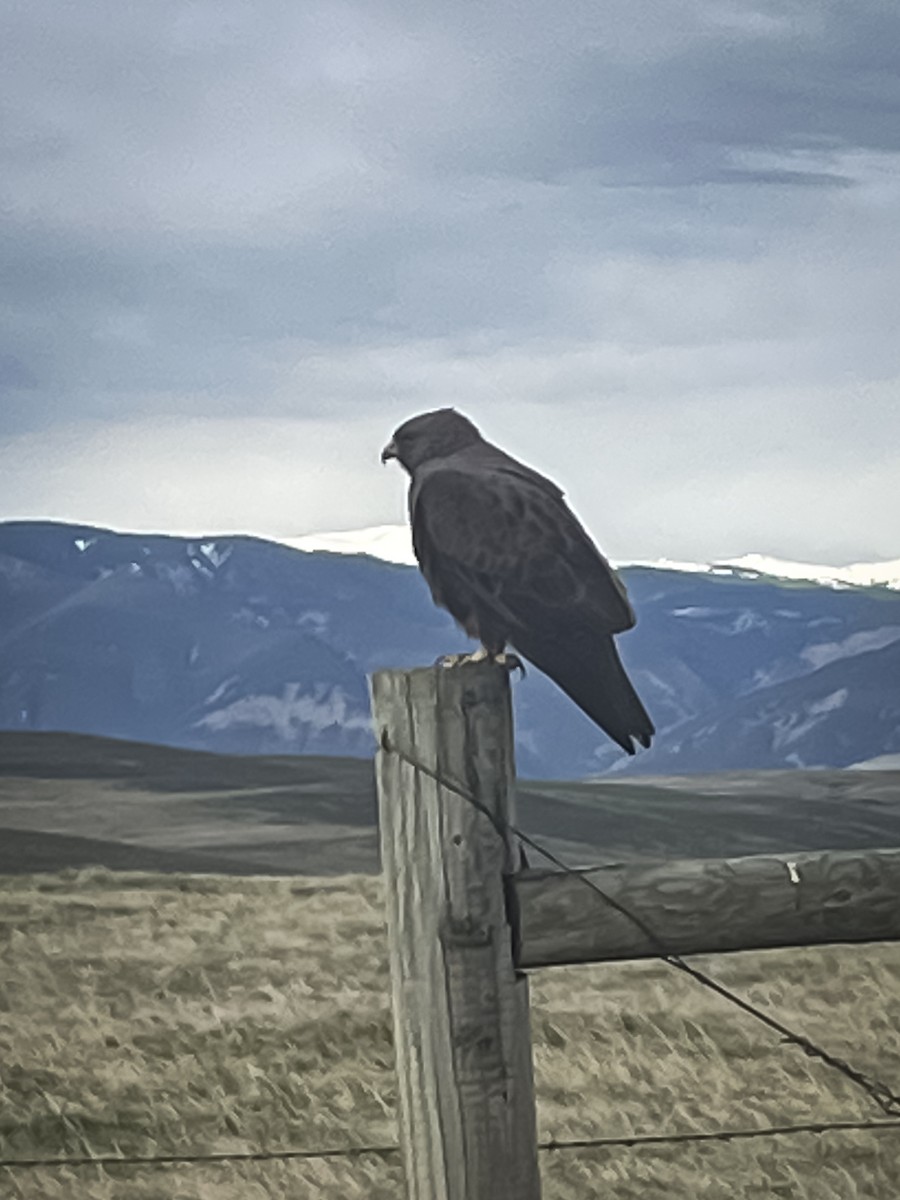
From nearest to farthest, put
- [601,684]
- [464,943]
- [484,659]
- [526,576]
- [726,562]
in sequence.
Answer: [464,943] → [484,659] → [601,684] → [526,576] → [726,562]

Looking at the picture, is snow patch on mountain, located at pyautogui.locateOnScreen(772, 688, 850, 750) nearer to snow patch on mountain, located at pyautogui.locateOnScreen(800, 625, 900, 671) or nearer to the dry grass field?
snow patch on mountain, located at pyautogui.locateOnScreen(800, 625, 900, 671)

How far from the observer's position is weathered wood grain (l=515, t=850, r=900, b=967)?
1123mm

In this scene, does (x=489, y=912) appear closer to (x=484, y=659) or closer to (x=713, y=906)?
(x=713, y=906)

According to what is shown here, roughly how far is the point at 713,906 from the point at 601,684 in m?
0.86

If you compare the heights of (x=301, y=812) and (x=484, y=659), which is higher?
(x=484, y=659)

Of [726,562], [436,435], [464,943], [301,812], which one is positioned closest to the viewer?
[464,943]

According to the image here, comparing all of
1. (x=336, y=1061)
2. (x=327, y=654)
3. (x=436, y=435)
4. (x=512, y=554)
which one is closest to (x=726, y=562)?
(x=327, y=654)

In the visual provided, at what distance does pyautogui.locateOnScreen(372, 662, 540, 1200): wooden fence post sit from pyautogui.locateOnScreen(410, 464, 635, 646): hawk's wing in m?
0.92

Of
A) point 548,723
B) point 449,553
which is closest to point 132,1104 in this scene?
point 449,553

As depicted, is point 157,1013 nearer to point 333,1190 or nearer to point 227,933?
point 227,933

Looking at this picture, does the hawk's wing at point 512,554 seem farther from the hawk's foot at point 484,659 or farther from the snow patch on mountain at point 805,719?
the snow patch on mountain at point 805,719

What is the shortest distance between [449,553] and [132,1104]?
150cm

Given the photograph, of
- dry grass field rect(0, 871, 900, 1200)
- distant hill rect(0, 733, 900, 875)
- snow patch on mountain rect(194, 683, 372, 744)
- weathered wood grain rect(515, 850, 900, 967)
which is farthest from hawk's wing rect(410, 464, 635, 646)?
snow patch on mountain rect(194, 683, 372, 744)

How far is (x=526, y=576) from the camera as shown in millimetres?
2121
